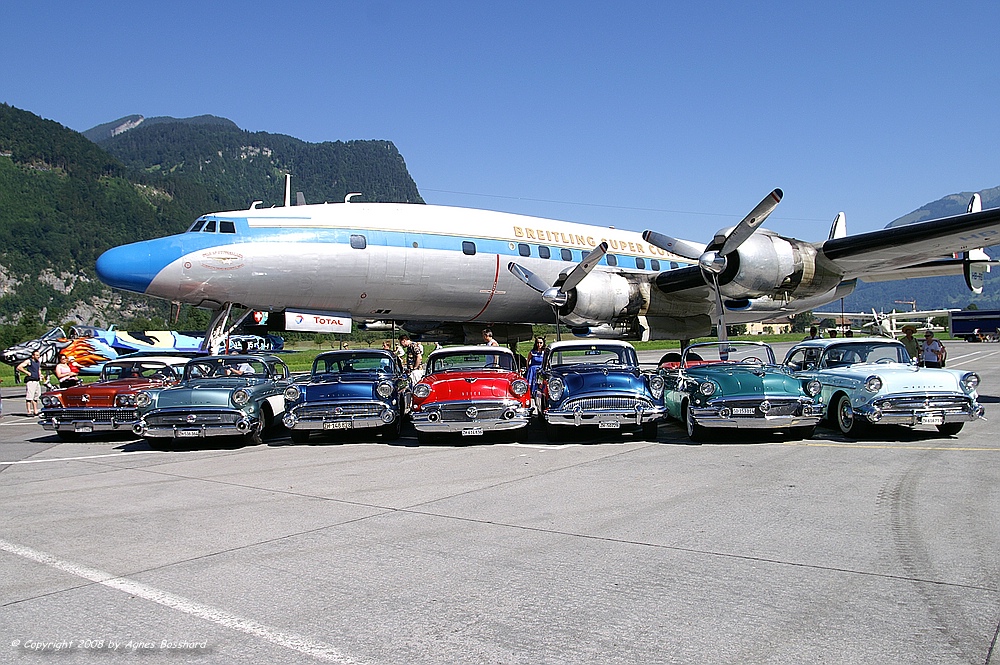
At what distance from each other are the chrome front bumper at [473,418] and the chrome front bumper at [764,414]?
8.55 feet

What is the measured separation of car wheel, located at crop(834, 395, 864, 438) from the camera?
10450mm

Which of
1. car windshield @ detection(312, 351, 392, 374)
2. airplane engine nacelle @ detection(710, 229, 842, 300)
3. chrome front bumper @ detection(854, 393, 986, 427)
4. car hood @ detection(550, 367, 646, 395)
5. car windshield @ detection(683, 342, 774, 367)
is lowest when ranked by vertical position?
chrome front bumper @ detection(854, 393, 986, 427)

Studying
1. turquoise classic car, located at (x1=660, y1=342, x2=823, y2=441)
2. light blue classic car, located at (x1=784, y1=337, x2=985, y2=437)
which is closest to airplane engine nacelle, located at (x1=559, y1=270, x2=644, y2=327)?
turquoise classic car, located at (x1=660, y1=342, x2=823, y2=441)

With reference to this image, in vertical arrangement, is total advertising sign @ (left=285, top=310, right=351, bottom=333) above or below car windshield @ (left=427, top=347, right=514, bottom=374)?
above

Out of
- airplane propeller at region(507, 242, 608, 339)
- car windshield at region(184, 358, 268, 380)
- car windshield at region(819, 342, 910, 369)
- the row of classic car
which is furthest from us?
airplane propeller at region(507, 242, 608, 339)

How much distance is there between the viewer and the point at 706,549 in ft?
16.9

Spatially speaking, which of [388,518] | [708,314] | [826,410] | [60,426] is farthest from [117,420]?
[708,314]

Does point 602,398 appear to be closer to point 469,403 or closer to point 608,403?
point 608,403

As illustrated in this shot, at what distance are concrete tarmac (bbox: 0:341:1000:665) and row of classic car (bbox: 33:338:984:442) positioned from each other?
1.12 meters

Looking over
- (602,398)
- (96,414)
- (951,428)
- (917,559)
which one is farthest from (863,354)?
(96,414)

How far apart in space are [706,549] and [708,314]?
52.9 feet

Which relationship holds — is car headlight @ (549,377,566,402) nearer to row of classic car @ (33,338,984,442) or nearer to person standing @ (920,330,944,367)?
row of classic car @ (33,338,984,442)

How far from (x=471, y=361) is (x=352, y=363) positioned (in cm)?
200

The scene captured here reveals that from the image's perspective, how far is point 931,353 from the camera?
50.6ft
